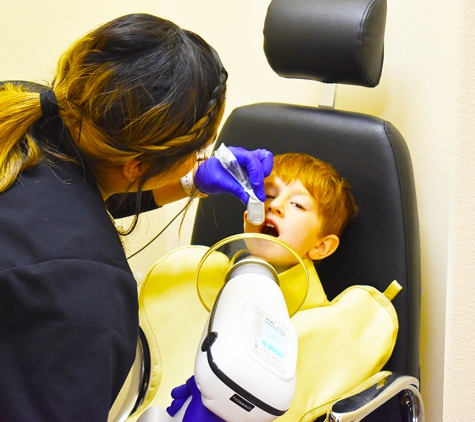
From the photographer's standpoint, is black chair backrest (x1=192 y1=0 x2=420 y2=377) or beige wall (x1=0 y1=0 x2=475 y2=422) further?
beige wall (x1=0 y1=0 x2=475 y2=422)

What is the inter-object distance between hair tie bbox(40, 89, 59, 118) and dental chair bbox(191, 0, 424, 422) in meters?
0.69

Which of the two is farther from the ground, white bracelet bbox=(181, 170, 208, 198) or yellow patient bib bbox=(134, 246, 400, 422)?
white bracelet bbox=(181, 170, 208, 198)

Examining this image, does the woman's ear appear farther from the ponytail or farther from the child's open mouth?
the child's open mouth

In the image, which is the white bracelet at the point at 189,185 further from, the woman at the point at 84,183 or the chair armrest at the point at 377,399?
the chair armrest at the point at 377,399

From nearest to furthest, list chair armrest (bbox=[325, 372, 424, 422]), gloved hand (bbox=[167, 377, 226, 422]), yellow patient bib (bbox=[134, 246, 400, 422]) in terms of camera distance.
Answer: gloved hand (bbox=[167, 377, 226, 422]), chair armrest (bbox=[325, 372, 424, 422]), yellow patient bib (bbox=[134, 246, 400, 422])

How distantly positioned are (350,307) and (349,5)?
73 centimetres

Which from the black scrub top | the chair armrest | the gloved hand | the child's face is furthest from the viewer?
the child's face

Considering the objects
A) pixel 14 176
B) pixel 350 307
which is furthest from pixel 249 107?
pixel 14 176

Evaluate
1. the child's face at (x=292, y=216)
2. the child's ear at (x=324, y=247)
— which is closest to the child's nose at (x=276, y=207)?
the child's face at (x=292, y=216)

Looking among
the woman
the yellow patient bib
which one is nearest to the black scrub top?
the woman

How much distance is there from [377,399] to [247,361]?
1.16ft

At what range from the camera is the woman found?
86cm

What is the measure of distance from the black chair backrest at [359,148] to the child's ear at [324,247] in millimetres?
47

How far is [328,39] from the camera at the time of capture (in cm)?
139
